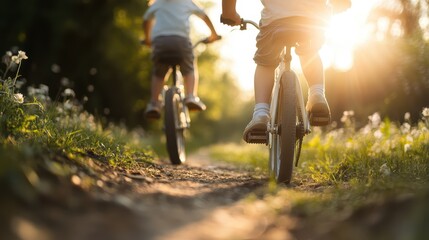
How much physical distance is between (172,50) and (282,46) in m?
2.08

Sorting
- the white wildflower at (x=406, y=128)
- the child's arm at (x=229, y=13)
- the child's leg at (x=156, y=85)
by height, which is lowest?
the white wildflower at (x=406, y=128)

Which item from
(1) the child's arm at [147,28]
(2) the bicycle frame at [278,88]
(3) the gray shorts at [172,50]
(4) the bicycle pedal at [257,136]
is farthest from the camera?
(1) the child's arm at [147,28]

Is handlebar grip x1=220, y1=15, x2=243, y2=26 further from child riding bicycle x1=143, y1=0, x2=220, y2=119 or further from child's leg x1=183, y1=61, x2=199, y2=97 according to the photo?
child's leg x1=183, y1=61, x2=199, y2=97

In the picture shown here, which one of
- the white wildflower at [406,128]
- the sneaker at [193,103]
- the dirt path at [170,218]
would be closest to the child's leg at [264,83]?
the dirt path at [170,218]

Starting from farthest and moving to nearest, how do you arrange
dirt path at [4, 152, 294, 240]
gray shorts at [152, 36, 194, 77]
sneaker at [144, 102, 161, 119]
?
sneaker at [144, 102, 161, 119] < gray shorts at [152, 36, 194, 77] < dirt path at [4, 152, 294, 240]

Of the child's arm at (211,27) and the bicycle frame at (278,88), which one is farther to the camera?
the child's arm at (211,27)

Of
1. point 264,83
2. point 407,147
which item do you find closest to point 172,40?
point 264,83

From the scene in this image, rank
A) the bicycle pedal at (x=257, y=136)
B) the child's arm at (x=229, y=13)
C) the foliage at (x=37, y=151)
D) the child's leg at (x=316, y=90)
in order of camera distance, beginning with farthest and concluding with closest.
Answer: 1. the child's arm at (x=229, y=13)
2. the bicycle pedal at (x=257, y=136)
3. the child's leg at (x=316, y=90)
4. the foliage at (x=37, y=151)

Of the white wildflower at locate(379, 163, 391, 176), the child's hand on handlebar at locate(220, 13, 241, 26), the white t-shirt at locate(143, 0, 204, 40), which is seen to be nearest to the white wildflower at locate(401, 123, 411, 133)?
the white wildflower at locate(379, 163, 391, 176)

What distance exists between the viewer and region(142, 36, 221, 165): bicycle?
5.17m

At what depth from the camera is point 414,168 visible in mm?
3580

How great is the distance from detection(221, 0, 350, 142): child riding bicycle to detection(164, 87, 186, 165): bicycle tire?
156cm

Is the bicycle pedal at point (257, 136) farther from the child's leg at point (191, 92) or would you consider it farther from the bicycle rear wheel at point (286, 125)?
the child's leg at point (191, 92)

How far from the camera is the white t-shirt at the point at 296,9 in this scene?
11.2ft
